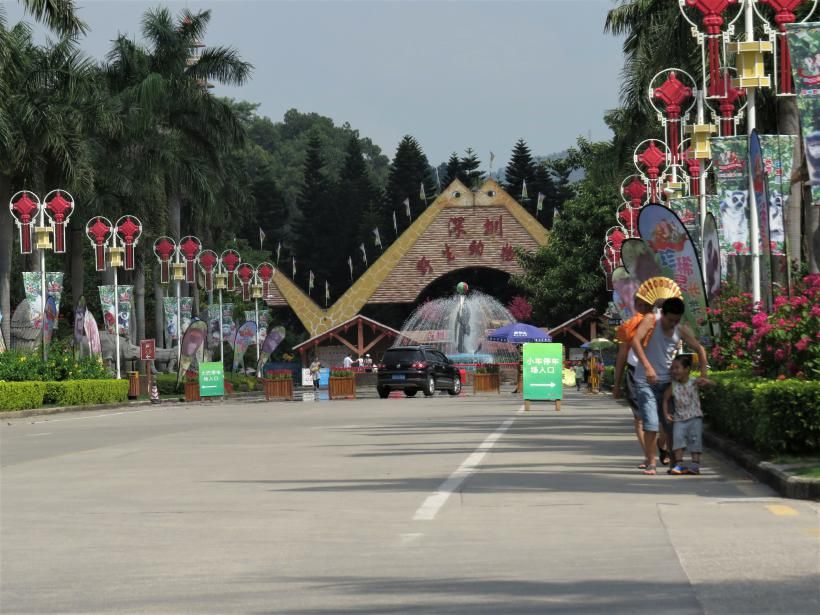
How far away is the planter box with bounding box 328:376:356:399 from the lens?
178 feet

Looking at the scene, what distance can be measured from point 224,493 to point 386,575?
19.7 ft

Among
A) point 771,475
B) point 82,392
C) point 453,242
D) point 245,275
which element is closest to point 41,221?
point 82,392

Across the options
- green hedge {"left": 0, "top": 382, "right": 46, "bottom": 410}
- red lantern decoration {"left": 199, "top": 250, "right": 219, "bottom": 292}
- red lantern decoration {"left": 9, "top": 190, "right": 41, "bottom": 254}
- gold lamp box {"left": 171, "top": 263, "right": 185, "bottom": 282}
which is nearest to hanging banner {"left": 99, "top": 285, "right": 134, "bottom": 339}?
red lantern decoration {"left": 9, "top": 190, "right": 41, "bottom": 254}

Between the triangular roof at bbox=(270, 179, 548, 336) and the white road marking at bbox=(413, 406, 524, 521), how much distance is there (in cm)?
6999

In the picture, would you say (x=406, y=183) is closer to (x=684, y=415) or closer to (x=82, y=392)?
(x=82, y=392)

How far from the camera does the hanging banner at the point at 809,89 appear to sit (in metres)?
17.7

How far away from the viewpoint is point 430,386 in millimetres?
52625

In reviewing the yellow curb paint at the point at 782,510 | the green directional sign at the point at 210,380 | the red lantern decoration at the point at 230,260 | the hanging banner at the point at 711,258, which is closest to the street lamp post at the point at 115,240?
the green directional sign at the point at 210,380

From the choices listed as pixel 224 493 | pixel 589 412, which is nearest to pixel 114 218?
pixel 589 412

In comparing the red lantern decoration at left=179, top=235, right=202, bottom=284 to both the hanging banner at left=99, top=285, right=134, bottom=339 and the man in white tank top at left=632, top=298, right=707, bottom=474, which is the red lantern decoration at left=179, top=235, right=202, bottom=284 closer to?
the hanging banner at left=99, top=285, right=134, bottom=339

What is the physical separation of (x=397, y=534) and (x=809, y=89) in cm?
893

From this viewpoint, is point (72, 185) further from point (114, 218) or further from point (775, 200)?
point (775, 200)

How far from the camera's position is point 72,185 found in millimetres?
55969

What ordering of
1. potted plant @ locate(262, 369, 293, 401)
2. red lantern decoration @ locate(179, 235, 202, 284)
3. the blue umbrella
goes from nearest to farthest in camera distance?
potted plant @ locate(262, 369, 293, 401)
red lantern decoration @ locate(179, 235, 202, 284)
the blue umbrella
